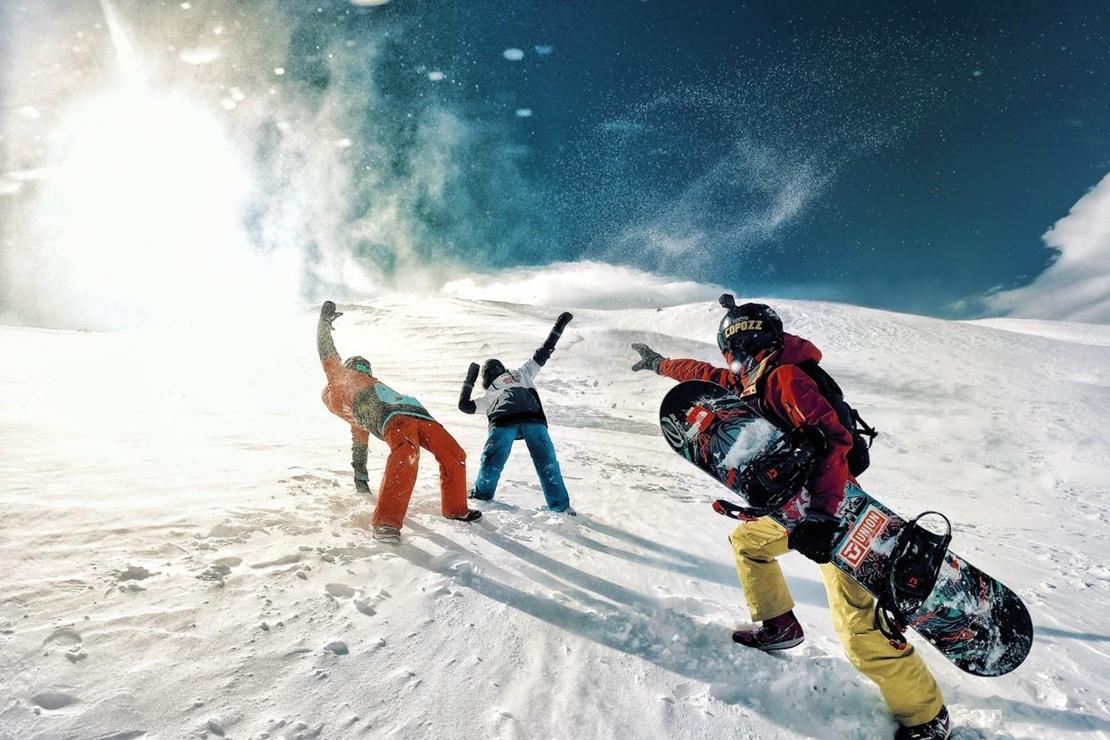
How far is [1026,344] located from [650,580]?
34866mm

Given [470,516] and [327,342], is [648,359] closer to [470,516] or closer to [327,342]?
[470,516]

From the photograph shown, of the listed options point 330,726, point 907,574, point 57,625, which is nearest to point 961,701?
point 907,574

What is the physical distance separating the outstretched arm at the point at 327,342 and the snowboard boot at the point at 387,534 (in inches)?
74.1

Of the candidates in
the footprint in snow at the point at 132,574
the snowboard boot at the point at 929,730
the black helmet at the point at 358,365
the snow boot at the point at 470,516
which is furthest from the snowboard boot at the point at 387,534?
the snowboard boot at the point at 929,730

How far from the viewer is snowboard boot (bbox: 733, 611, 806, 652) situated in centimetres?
346

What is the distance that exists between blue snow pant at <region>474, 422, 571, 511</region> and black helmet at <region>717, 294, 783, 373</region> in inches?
107

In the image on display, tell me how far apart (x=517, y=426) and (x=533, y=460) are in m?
0.44

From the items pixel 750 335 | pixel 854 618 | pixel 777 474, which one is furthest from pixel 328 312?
pixel 854 618

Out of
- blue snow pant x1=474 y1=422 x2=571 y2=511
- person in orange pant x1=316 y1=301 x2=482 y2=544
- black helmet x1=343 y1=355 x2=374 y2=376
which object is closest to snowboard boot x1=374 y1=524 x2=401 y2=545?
person in orange pant x1=316 y1=301 x2=482 y2=544

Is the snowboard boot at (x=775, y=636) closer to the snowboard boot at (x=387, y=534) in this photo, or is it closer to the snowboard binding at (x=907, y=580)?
the snowboard binding at (x=907, y=580)

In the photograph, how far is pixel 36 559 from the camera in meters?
3.54

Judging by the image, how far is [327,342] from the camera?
5750mm

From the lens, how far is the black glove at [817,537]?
3033 millimetres

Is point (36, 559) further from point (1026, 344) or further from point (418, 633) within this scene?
point (1026, 344)
